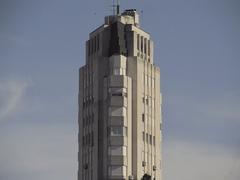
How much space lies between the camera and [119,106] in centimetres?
10819

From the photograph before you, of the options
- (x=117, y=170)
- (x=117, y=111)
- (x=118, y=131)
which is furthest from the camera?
(x=117, y=111)

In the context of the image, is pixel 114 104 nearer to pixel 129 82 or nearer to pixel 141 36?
pixel 129 82

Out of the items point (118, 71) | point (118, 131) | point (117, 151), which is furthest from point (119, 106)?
point (117, 151)

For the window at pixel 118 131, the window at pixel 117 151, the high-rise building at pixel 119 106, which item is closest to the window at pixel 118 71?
the high-rise building at pixel 119 106

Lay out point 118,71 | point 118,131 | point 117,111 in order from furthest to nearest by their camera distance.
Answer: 1. point 118,71
2. point 117,111
3. point 118,131

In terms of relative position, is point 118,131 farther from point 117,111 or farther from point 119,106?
point 119,106

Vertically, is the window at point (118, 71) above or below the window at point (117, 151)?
above

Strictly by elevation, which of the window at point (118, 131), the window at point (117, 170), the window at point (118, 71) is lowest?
the window at point (117, 170)

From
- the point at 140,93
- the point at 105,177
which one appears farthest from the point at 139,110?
the point at 105,177

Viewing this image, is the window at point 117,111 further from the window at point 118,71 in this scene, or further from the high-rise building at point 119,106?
the window at point 118,71

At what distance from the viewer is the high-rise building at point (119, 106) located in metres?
107

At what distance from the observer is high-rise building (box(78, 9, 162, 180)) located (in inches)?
4227

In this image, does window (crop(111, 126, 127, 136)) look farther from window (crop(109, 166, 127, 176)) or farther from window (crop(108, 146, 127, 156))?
window (crop(109, 166, 127, 176))

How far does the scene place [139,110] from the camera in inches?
4313
